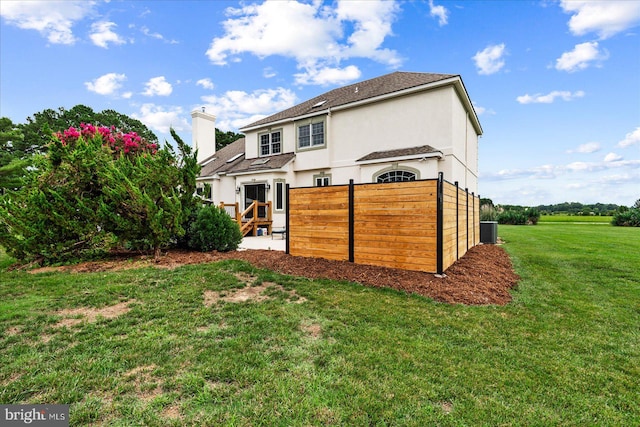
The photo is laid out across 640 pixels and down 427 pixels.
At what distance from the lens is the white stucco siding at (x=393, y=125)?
38.4 ft

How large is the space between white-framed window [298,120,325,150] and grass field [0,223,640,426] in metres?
10.9

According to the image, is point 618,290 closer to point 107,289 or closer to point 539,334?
point 539,334

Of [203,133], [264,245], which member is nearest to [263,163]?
[264,245]

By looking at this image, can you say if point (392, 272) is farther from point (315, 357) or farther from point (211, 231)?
point (211, 231)

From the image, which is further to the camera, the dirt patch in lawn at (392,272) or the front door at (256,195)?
the front door at (256,195)

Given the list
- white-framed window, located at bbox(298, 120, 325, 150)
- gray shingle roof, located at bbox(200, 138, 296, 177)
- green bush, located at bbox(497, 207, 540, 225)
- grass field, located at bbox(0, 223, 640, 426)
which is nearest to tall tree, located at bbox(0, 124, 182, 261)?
grass field, located at bbox(0, 223, 640, 426)

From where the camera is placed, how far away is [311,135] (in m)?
15.4

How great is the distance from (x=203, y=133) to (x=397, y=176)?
55.3 ft

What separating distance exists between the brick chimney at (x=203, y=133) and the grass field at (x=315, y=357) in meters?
18.6

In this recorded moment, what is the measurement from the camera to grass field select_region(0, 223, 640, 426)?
2.24 m

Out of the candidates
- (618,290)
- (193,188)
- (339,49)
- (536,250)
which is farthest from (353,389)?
(339,49)

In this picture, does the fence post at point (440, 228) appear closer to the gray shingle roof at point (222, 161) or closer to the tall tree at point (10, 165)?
the tall tree at point (10, 165)

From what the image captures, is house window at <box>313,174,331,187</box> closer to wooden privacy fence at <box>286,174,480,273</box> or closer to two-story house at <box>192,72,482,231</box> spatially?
two-story house at <box>192,72,482,231</box>

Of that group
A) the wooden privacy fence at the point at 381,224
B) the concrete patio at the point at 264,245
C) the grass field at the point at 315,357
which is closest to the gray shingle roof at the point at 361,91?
the wooden privacy fence at the point at 381,224
